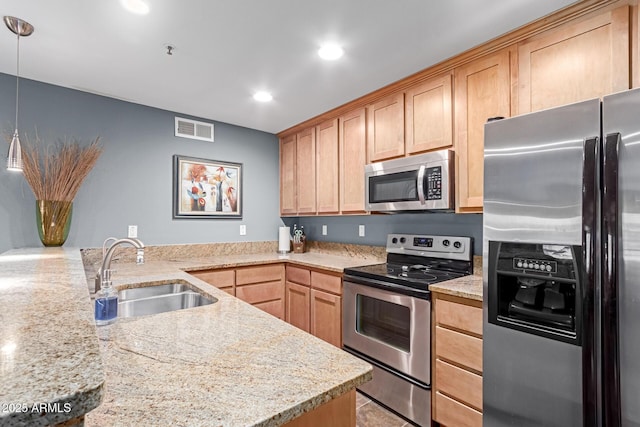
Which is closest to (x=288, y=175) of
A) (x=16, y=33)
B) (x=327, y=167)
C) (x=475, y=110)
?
(x=327, y=167)

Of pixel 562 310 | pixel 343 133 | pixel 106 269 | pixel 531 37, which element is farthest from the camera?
pixel 343 133

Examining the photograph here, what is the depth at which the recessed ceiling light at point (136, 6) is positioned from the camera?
1557 millimetres

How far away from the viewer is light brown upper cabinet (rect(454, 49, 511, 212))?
190cm

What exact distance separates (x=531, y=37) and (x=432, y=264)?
5.24 feet

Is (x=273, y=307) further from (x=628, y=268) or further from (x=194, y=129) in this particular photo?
(x=628, y=268)

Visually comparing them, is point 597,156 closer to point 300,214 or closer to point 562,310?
point 562,310

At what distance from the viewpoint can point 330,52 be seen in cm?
200

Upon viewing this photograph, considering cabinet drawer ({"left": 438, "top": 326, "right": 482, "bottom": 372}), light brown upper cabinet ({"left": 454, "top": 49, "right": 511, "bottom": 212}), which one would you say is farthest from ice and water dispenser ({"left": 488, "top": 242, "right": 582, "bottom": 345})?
light brown upper cabinet ({"left": 454, "top": 49, "right": 511, "bottom": 212})

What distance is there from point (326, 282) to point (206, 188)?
1.62 m

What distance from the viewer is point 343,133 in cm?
302

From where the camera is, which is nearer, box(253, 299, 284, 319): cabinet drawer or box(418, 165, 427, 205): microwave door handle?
box(418, 165, 427, 205): microwave door handle

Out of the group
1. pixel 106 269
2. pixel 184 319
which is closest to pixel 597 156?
pixel 184 319

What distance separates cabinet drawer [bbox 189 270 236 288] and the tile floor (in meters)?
1.46

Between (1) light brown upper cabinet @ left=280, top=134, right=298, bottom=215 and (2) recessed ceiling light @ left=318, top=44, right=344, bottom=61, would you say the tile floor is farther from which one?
(2) recessed ceiling light @ left=318, top=44, right=344, bottom=61
